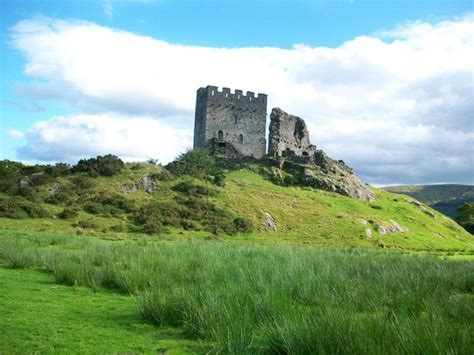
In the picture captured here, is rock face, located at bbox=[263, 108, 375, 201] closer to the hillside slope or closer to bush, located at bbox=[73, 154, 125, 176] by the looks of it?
the hillside slope

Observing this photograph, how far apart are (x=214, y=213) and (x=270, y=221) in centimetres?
428

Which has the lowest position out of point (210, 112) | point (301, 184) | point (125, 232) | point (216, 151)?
point (125, 232)

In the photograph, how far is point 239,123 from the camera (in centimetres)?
5891

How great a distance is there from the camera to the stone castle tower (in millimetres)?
57750

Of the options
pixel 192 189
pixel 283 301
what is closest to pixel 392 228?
pixel 192 189

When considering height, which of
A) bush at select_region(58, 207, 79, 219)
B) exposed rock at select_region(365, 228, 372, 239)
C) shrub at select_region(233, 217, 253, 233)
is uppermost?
bush at select_region(58, 207, 79, 219)

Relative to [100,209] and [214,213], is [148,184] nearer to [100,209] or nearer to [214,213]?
[214,213]

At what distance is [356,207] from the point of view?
140 feet

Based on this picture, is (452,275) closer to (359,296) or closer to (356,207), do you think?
(359,296)

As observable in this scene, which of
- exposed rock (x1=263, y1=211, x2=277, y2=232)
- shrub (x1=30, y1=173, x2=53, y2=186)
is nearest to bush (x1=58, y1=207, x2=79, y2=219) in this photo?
shrub (x1=30, y1=173, x2=53, y2=186)

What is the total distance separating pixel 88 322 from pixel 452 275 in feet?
22.3

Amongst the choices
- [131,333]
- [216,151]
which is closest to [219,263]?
[131,333]

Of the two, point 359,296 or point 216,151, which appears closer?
point 359,296

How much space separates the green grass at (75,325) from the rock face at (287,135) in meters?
48.7
